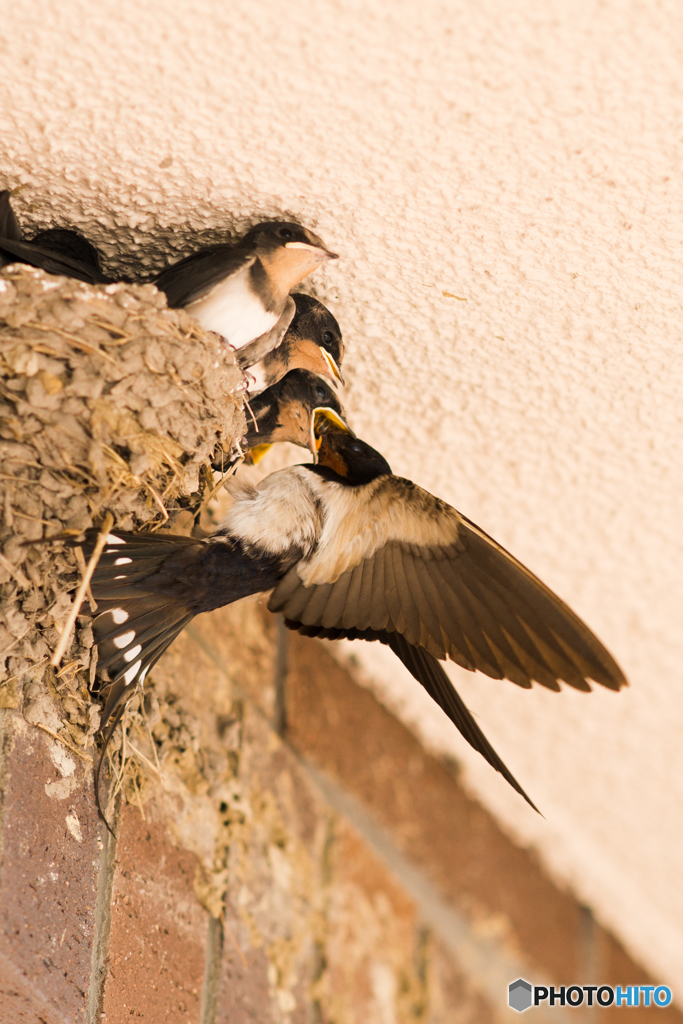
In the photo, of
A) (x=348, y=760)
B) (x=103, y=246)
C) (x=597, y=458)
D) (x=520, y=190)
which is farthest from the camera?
(x=348, y=760)

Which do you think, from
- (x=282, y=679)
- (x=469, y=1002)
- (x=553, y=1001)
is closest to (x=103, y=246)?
(x=282, y=679)

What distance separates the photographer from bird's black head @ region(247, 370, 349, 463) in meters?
1.68

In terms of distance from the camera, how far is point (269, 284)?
4.33 ft

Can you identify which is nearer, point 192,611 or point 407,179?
point 407,179

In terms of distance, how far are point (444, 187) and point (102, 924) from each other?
1.14 meters

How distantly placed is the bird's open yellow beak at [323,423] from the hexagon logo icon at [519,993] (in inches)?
94.7

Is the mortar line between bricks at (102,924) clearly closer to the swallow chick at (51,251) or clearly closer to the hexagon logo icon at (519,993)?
the swallow chick at (51,251)

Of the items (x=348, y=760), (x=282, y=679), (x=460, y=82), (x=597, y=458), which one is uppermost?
(x=460, y=82)

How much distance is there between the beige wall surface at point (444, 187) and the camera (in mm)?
1112

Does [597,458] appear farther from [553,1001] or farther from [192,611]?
[553,1001]

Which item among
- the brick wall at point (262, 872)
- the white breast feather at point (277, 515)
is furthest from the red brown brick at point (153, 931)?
the white breast feather at point (277, 515)

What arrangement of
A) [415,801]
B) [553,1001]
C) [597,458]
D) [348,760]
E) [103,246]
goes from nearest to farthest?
[103,246], [597,458], [348,760], [415,801], [553,1001]

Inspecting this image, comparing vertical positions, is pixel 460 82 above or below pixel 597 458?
above

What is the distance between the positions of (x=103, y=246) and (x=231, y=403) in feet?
1.05
